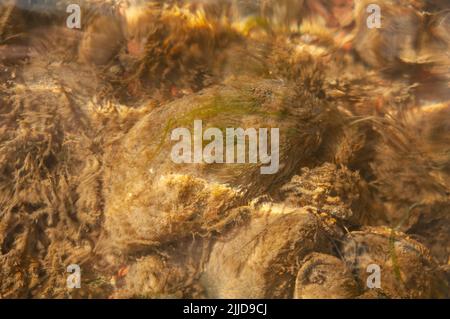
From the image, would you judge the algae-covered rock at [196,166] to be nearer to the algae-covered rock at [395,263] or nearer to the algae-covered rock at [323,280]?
the algae-covered rock at [323,280]

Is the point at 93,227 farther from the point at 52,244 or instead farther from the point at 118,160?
the point at 118,160

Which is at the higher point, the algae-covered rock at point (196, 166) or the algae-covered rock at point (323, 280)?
the algae-covered rock at point (196, 166)

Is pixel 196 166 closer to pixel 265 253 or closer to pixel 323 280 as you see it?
pixel 265 253

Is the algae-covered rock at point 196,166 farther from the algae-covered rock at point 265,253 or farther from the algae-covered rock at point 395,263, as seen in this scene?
the algae-covered rock at point 395,263

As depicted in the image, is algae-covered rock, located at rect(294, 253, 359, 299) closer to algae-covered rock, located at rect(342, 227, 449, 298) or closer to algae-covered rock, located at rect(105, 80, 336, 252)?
algae-covered rock, located at rect(342, 227, 449, 298)

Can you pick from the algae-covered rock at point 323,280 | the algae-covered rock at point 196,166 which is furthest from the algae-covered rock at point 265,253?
the algae-covered rock at point 196,166

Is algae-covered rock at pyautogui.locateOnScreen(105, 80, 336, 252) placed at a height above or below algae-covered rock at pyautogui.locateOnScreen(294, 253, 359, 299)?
above

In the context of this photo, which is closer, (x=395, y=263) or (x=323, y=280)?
(x=323, y=280)

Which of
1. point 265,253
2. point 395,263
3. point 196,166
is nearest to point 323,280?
point 265,253

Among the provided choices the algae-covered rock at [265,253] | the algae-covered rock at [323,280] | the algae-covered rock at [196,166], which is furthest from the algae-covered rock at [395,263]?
the algae-covered rock at [196,166]

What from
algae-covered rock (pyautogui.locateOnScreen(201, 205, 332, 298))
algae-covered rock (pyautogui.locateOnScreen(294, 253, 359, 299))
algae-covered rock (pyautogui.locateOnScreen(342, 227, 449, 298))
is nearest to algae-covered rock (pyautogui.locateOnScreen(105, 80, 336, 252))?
algae-covered rock (pyautogui.locateOnScreen(201, 205, 332, 298))
